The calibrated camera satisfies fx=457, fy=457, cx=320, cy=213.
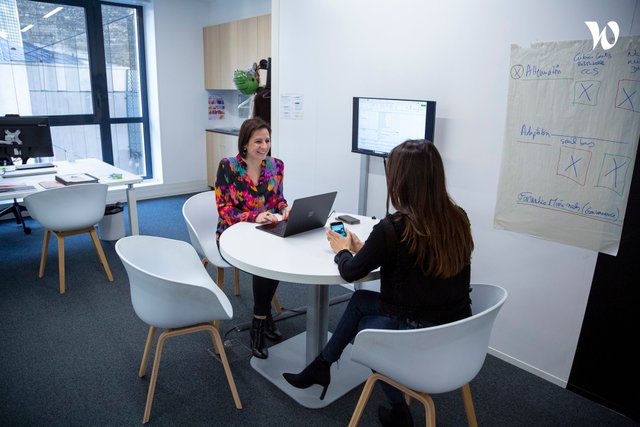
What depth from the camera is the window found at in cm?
499

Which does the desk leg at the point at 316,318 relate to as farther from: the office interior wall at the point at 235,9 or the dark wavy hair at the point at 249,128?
the office interior wall at the point at 235,9

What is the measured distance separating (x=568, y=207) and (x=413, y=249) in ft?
3.69

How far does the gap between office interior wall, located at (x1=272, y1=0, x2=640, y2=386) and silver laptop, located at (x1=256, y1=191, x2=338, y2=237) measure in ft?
2.98

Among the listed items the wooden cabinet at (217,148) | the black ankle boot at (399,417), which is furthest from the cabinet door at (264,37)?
the black ankle boot at (399,417)

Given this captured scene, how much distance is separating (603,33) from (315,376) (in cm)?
196

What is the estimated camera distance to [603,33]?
2.00m

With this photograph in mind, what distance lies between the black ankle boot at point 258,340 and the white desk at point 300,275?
3 centimetres

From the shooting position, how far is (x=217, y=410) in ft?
6.89

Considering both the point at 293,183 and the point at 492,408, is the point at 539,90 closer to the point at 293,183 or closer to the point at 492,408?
the point at 492,408

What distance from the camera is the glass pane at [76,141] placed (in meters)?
5.45

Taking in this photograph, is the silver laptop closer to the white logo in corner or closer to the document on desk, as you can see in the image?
the white logo in corner

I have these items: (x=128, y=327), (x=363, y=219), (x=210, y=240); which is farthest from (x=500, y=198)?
(x=128, y=327)

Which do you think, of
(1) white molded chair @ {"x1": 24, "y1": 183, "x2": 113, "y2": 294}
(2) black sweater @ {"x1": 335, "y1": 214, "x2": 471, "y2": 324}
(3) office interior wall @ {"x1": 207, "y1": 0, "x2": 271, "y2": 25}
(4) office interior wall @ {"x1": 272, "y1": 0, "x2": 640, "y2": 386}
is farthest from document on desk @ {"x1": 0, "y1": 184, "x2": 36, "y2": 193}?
(3) office interior wall @ {"x1": 207, "y1": 0, "x2": 271, "y2": 25}

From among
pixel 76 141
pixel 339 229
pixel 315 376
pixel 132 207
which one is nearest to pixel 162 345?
pixel 315 376
